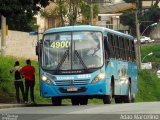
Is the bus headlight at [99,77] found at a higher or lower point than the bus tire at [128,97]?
higher

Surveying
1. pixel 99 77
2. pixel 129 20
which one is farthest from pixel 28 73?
pixel 129 20

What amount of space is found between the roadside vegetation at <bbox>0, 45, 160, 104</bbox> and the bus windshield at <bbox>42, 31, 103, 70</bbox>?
471cm

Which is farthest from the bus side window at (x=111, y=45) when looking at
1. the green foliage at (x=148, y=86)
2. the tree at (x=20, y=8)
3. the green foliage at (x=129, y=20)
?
the green foliage at (x=129, y=20)

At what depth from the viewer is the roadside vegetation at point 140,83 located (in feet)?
120

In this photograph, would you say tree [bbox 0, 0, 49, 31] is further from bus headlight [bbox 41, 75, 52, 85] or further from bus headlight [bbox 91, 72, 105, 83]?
bus headlight [bbox 91, 72, 105, 83]

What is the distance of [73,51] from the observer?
3022 centimetres

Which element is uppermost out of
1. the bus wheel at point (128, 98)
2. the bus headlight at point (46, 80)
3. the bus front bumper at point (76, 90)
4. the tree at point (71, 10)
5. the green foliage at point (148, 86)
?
the tree at point (71, 10)

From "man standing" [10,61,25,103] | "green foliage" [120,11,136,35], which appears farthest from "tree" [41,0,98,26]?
"green foliage" [120,11,136,35]

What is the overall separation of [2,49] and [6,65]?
9.94 feet

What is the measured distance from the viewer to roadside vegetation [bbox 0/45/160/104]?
36.6 meters

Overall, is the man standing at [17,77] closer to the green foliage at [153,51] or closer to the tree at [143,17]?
the green foliage at [153,51]

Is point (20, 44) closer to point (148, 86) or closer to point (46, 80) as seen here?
point (148, 86)

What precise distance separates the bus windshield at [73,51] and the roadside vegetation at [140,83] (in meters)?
4.71

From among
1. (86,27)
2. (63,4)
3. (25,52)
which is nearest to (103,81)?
(86,27)
